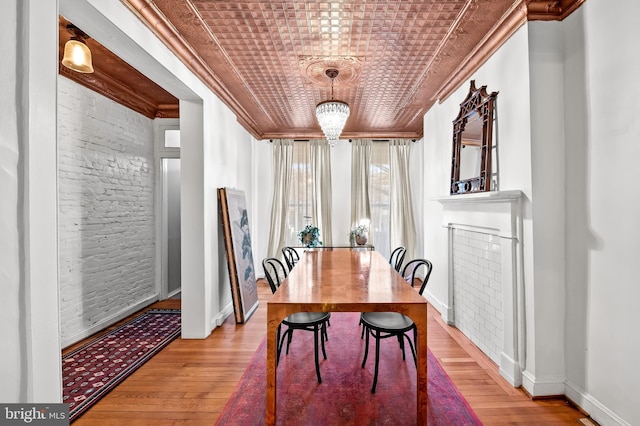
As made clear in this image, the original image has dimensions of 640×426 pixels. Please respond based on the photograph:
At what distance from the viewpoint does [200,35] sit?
2.49m

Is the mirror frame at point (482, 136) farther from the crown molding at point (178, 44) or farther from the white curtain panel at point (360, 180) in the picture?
the crown molding at point (178, 44)

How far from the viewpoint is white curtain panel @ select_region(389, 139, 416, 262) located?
218 inches

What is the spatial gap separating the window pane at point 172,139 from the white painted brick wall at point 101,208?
21 cm

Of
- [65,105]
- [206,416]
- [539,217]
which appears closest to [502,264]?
[539,217]

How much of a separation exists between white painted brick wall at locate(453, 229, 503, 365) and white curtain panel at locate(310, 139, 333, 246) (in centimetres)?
274

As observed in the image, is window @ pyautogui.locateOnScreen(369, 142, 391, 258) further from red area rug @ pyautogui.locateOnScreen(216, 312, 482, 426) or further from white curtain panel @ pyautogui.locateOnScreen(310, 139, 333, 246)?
red area rug @ pyautogui.locateOnScreen(216, 312, 482, 426)

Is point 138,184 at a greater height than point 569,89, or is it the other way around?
point 569,89

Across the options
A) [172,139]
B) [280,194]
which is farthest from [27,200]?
[280,194]

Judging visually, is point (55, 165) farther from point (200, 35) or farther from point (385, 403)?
point (385, 403)

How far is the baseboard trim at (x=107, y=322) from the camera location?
2921 mm

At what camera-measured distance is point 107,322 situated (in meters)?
3.38

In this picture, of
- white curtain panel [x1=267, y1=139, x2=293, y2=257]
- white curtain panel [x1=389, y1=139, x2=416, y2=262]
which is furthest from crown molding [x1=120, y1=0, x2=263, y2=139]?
white curtain panel [x1=389, y1=139, x2=416, y2=262]

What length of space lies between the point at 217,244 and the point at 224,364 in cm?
141

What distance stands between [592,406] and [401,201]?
13.1 feet
